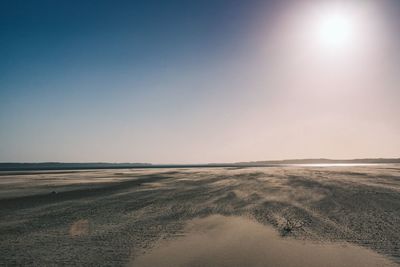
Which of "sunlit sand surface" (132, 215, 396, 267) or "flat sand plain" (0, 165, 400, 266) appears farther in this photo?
"flat sand plain" (0, 165, 400, 266)

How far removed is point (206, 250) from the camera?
689cm

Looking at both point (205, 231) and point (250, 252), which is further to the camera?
point (205, 231)

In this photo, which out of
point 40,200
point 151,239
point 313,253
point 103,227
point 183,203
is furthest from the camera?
point 40,200

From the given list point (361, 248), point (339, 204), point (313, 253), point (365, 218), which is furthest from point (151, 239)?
point (339, 204)

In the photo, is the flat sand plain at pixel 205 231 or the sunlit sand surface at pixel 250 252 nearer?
the sunlit sand surface at pixel 250 252

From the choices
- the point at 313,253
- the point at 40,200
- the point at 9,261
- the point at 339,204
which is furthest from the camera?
the point at 40,200

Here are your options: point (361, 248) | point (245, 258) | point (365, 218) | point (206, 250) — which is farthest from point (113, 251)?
point (365, 218)

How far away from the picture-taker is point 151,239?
25.7ft

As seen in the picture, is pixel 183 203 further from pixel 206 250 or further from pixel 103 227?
pixel 206 250

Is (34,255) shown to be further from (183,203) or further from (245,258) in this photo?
(183,203)

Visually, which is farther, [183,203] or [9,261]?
[183,203]

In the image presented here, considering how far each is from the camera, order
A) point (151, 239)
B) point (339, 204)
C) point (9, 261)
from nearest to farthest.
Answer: point (9, 261) < point (151, 239) < point (339, 204)

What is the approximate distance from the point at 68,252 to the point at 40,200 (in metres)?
9.70

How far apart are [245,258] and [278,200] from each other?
7.70 metres
